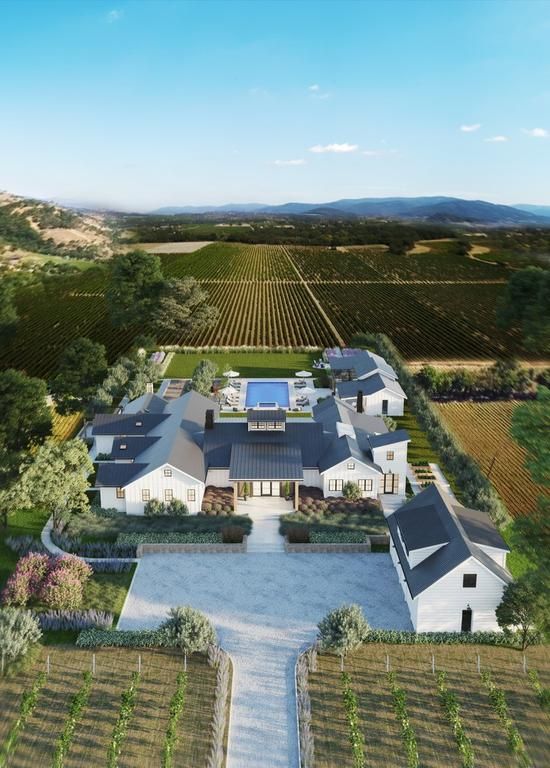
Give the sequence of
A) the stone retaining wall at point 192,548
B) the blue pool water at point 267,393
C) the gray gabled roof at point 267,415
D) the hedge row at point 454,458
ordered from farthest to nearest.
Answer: the blue pool water at point 267,393 < the gray gabled roof at point 267,415 < the hedge row at point 454,458 < the stone retaining wall at point 192,548

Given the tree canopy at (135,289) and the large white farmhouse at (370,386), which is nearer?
the large white farmhouse at (370,386)

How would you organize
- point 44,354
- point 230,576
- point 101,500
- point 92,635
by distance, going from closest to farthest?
point 92,635 < point 230,576 < point 101,500 < point 44,354

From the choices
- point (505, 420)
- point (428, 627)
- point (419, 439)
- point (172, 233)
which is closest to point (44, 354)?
point (172, 233)

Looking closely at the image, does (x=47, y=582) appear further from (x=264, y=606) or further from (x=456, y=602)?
(x=456, y=602)

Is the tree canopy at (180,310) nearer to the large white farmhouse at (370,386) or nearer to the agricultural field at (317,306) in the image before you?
the agricultural field at (317,306)

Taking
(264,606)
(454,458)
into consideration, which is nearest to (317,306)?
(454,458)

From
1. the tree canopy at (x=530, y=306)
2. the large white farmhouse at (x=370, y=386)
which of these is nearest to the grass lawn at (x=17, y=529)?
the large white farmhouse at (x=370, y=386)

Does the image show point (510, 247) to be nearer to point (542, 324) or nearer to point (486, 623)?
point (542, 324)
